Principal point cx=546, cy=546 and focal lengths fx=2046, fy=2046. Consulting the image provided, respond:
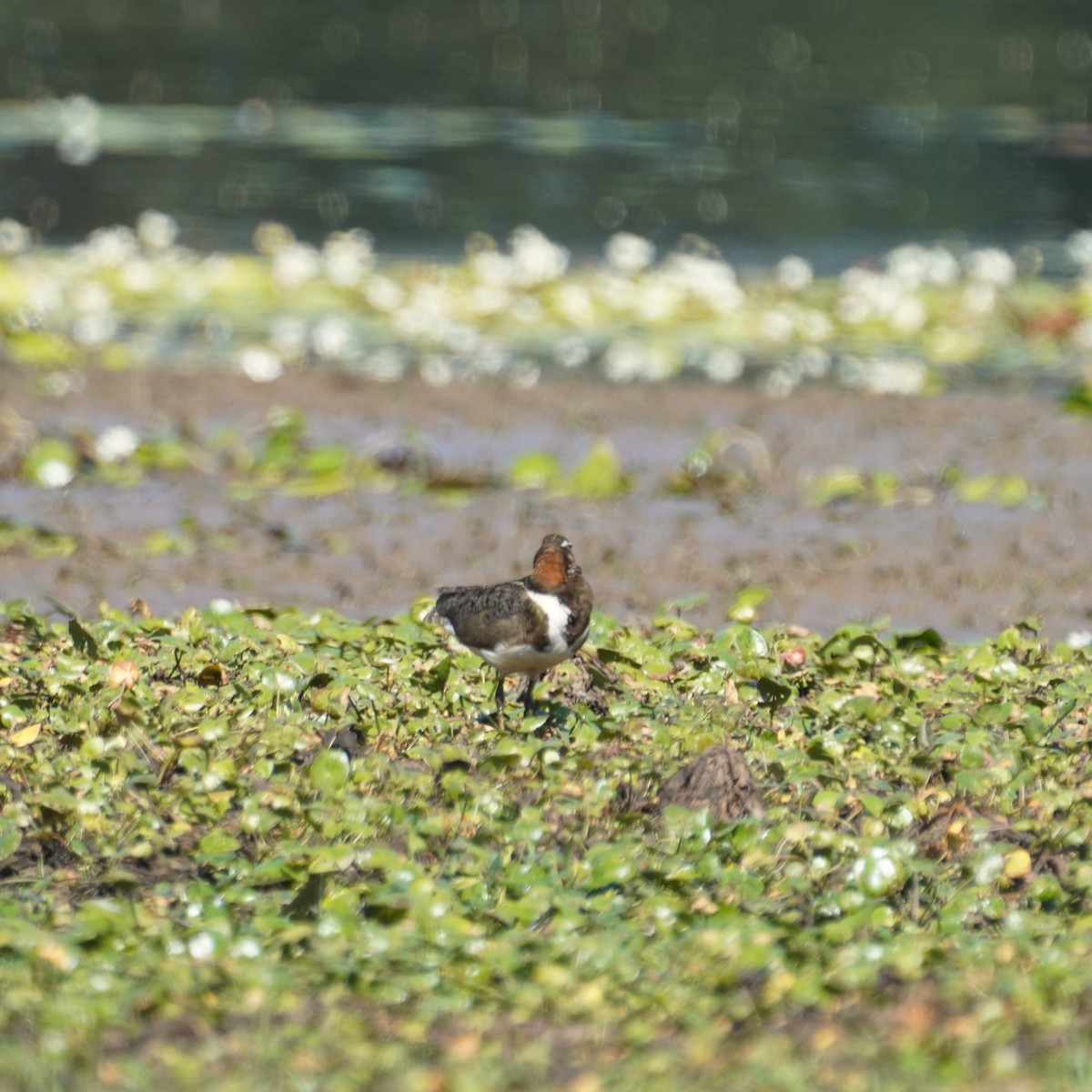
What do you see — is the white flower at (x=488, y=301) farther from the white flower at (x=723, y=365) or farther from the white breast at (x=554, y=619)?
the white breast at (x=554, y=619)

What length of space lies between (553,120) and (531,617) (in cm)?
2304

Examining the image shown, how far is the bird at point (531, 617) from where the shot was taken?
614 cm

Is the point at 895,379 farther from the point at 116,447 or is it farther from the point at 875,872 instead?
the point at 875,872

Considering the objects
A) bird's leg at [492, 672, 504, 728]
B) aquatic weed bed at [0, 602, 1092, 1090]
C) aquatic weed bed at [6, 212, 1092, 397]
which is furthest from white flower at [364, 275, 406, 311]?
bird's leg at [492, 672, 504, 728]

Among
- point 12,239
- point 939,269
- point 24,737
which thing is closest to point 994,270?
point 939,269

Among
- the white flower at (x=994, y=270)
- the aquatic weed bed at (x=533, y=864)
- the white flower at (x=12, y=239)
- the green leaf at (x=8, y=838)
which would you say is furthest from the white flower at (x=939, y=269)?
the green leaf at (x=8, y=838)

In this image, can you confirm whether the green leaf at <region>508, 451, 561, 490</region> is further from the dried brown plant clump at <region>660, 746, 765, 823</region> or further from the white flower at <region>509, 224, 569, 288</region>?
the white flower at <region>509, 224, 569, 288</region>

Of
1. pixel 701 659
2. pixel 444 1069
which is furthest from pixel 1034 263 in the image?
pixel 444 1069

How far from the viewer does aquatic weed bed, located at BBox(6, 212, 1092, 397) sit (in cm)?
1392

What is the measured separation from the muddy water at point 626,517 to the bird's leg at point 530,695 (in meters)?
1.63

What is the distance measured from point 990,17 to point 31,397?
1267 inches

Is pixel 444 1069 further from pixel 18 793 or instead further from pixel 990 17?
pixel 990 17

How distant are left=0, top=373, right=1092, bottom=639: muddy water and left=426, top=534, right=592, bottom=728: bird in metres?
1.89

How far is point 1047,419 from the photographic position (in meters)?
12.3
